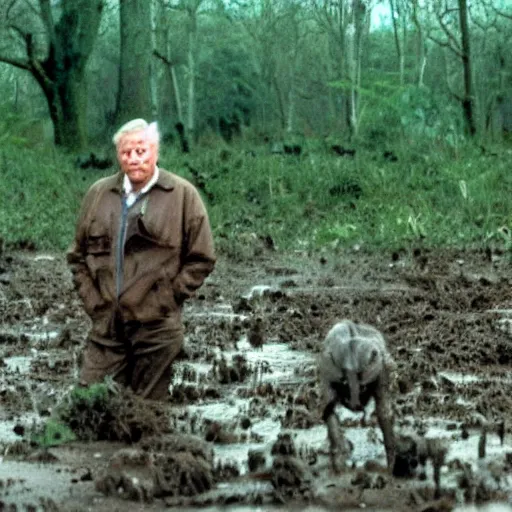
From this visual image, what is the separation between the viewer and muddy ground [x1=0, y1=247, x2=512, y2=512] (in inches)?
254

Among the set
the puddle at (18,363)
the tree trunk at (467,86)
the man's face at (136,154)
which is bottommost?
the puddle at (18,363)

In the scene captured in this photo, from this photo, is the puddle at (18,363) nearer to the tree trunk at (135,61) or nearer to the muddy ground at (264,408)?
the muddy ground at (264,408)

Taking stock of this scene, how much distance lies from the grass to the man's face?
39.1 ft

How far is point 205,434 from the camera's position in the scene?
7.81 meters

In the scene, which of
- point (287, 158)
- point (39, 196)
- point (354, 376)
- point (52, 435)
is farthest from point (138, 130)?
point (287, 158)

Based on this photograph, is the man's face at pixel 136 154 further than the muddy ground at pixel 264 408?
Yes

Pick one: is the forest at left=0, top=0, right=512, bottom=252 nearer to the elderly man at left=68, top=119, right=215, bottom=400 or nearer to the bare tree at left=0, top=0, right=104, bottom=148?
the bare tree at left=0, top=0, right=104, bottom=148

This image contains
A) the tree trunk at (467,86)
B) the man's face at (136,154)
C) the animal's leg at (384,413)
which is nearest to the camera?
the animal's leg at (384,413)

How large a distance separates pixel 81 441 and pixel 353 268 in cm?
1051

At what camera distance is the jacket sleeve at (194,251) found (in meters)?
8.21

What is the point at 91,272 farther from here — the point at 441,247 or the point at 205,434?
the point at 441,247

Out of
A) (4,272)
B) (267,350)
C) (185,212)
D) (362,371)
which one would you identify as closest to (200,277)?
(185,212)

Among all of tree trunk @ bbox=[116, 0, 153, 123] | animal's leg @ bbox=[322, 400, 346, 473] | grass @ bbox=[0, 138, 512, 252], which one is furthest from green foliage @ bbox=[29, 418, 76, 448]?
tree trunk @ bbox=[116, 0, 153, 123]

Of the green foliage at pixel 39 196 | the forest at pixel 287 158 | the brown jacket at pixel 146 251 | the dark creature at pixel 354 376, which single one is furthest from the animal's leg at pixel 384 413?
the green foliage at pixel 39 196
